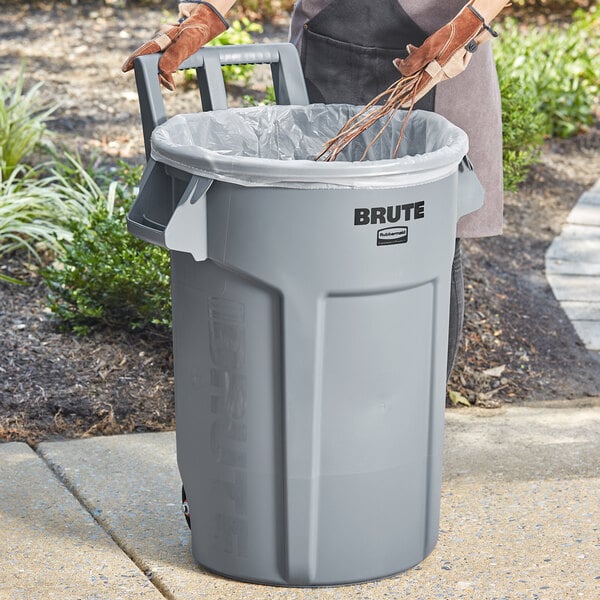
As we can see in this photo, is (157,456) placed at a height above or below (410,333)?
below

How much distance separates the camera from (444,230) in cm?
250

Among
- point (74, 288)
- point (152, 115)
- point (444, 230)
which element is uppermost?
point (152, 115)

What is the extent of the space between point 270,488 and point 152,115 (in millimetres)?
915

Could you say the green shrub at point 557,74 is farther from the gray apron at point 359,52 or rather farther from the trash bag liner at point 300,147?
the trash bag liner at point 300,147

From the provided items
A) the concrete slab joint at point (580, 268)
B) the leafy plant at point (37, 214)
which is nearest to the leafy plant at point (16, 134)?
the leafy plant at point (37, 214)

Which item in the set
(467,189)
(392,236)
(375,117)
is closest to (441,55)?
(375,117)

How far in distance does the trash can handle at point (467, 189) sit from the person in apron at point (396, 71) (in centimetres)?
40

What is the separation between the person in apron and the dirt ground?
38.1 inches

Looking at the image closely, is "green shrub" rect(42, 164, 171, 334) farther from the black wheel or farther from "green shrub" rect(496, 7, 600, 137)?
"green shrub" rect(496, 7, 600, 137)

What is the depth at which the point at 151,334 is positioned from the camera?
158 inches

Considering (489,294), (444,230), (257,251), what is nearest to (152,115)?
(257,251)

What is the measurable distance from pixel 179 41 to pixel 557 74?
461 centimetres

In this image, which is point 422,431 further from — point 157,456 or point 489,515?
point 157,456

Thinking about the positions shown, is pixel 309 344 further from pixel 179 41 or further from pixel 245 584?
pixel 179 41
